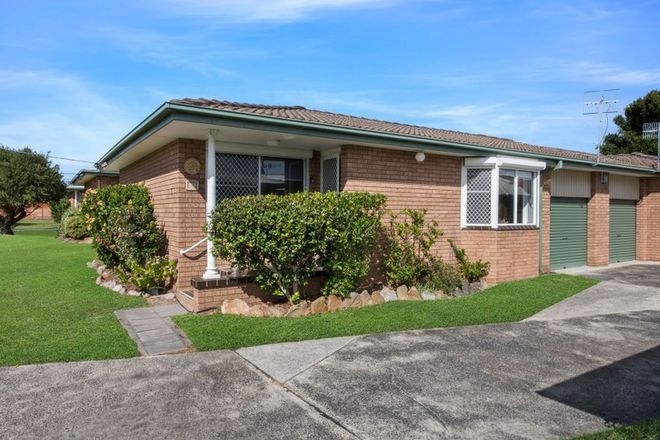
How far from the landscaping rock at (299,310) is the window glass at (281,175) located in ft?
8.78

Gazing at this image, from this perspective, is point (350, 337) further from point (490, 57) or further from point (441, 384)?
point (490, 57)

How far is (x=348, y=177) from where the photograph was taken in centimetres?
823

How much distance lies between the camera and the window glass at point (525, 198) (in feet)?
34.0

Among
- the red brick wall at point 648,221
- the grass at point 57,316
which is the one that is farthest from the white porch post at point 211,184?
the red brick wall at point 648,221

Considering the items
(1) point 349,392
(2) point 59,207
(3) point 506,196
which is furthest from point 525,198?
(2) point 59,207

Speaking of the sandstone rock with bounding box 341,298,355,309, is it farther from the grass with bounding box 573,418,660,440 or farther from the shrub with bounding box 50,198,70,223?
the shrub with bounding box 50,198,70,223

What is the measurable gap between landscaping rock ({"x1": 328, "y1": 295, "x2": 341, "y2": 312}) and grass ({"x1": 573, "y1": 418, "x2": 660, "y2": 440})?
4229 mm

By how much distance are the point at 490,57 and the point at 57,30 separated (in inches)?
413

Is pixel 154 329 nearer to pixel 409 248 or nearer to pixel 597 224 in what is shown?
pixel 409 248

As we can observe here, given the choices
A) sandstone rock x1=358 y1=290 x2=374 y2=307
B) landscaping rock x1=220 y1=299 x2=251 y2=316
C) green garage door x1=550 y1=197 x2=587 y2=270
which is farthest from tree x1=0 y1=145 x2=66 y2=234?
green garage door x1=550 y1=197 x2=587 y2=270

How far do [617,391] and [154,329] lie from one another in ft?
17.5

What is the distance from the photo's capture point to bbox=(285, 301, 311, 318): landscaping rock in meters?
6.70

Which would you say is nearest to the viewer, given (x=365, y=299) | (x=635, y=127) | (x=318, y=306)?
(x=318, y=306)

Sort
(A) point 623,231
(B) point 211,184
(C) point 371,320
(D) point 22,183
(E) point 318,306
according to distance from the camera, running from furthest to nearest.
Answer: (D) point 22,183 < (A) point 623,231 < (B) point 211,184 < (E) point 318,306 < (C) point 371,320
